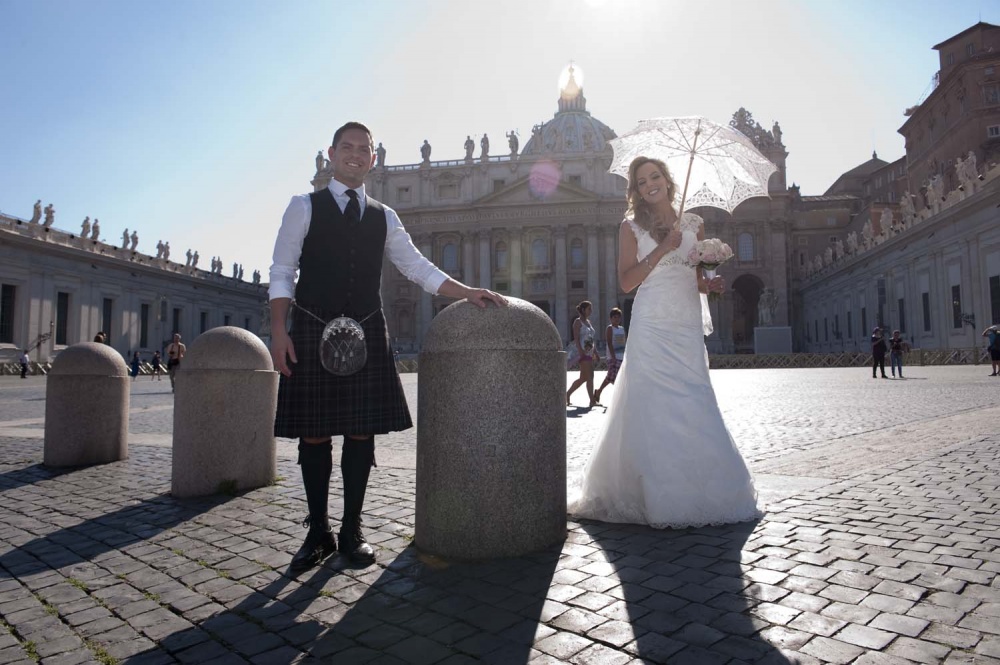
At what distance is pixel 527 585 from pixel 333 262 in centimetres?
177

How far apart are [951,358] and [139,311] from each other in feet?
150

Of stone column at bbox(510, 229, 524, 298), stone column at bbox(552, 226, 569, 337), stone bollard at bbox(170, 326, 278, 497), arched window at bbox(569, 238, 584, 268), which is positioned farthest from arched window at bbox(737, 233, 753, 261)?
stone bollard at bbox(170, 326, 278, 497)

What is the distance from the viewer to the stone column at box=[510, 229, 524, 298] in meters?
55.3

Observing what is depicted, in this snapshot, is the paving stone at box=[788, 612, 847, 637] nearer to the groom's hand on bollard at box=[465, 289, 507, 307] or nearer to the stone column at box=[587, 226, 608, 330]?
the groom's hand on bollard at box=[465, 289, 507, 307]

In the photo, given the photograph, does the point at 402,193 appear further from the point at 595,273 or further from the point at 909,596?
the point at 909,596

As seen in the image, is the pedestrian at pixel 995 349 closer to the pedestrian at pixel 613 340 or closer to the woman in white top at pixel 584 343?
the pedestrian at pixel 613 340

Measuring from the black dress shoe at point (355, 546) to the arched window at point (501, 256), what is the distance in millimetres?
53091

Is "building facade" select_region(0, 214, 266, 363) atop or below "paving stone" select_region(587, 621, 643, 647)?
atop

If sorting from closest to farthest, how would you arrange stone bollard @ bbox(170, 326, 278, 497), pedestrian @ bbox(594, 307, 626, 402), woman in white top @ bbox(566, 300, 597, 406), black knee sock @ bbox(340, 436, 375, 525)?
black knee sock @ bbox(340, 436, 375, 525), stone bollard @ bbox(170, 326, 278, 497), woman in white top @ bbox(566, 300, 597, 406), pedestrian @ bbox(594, 307, 626, 402)

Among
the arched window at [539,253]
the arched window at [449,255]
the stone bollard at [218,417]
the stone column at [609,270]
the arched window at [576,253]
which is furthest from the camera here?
the arched window at [449,255]

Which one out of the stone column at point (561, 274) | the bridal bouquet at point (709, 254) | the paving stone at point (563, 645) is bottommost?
the paving stone at point (563, 645)

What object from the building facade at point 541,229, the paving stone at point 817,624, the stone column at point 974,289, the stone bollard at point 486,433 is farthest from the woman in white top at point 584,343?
the building facade at point 541,229

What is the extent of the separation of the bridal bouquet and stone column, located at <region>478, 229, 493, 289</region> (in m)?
51.3

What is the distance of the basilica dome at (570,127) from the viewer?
2778 inches
